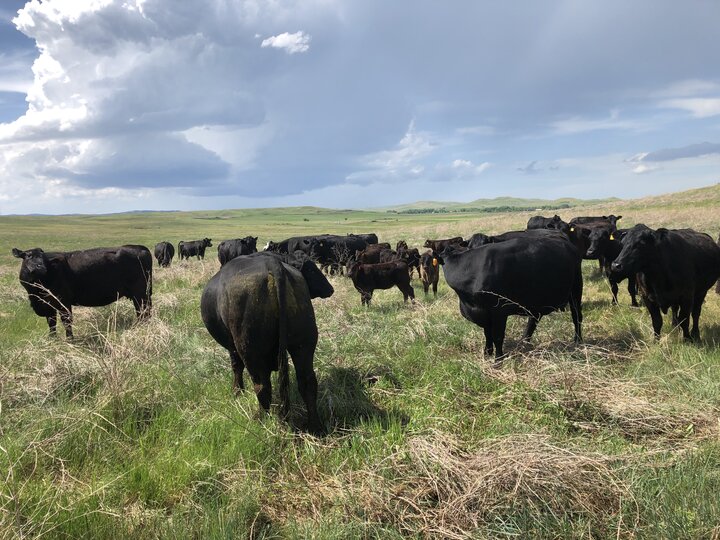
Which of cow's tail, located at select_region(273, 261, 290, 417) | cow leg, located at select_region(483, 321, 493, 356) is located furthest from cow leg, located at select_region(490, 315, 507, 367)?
cow's tail, located at select_region(273, 261, 290, 417)

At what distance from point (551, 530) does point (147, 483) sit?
121 inches

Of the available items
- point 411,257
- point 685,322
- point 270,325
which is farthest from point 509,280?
point 411,257

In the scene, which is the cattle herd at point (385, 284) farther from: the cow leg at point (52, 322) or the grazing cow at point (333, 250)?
the grazing cow at point (333, 250)

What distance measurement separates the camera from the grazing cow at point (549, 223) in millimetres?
15207

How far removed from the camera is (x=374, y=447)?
13.4ft

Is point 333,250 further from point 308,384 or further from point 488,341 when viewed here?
point 308,384

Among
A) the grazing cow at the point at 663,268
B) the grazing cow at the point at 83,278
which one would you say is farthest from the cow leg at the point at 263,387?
the grazing cow at the point at 663,268

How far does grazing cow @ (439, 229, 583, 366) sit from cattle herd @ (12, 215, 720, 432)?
2 cm

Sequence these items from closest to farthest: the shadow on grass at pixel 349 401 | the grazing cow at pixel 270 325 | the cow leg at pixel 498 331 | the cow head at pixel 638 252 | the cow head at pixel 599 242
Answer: the grazing cow at pixel 270 325
the shadow on grass at pixel 349 401
the cow leg at pixel 498 331
the cow head at pixel 638 252
the cow head at pixel 599 242

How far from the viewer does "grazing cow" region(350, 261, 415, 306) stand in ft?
42.6

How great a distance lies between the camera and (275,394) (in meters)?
5.54

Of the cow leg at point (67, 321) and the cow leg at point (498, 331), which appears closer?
the cow leg at point (498, 331)

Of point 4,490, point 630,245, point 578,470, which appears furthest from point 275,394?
point 630,245

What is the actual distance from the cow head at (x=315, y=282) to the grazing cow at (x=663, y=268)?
4.65 metres
